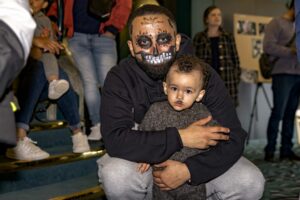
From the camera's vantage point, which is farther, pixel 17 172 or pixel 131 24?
pixel 17 172

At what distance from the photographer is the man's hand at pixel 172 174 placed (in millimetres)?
2316

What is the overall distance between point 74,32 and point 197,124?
6.33 feet

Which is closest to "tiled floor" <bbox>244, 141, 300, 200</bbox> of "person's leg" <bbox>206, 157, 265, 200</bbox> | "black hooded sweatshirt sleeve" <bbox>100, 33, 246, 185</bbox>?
"person's leg" <bbox>206, 157, 265, 200</bbox>

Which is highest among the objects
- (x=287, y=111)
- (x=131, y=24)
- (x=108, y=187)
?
(x=131, y=24)

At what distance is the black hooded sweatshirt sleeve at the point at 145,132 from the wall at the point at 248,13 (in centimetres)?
468

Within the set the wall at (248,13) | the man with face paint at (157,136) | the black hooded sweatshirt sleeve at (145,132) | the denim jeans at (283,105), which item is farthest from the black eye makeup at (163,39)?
the wall at (248,13)

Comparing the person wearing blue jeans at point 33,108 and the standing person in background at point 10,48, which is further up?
the standing person in background at point 10,48

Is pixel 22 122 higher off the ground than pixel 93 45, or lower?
lower

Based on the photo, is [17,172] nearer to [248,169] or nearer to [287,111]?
[248,169]

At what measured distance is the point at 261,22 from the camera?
7.68m

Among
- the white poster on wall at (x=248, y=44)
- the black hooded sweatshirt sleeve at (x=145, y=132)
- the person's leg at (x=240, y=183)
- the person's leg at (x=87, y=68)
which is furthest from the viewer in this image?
the white poster on wall at (x=248, y=44)

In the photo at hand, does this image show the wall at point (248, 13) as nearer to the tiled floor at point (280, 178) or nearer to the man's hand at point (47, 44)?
the tiled floor at point (280, 178)

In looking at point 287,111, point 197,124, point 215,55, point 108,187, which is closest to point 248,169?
point 197,124

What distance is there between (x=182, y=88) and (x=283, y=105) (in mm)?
2800
